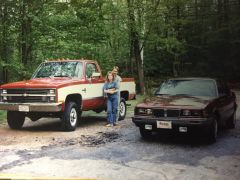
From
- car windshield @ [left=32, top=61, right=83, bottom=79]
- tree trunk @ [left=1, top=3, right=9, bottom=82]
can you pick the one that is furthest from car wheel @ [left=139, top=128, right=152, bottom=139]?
tree trunk @ [left=1, top=3, right=9, bottom=82]

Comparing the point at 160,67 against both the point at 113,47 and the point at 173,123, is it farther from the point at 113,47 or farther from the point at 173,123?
the point at 173,123

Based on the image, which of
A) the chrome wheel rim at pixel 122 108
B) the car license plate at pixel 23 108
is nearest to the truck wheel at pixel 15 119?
the car license plate at pixel 23 108

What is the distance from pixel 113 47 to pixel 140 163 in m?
23.7

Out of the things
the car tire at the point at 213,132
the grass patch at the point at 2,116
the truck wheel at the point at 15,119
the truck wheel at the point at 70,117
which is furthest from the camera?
the grass patch at the point at 2,116

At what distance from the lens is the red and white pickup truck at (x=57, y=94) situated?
12469 millimetres

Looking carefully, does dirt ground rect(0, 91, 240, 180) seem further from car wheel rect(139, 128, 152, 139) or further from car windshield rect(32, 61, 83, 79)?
car windshield rect(32, 61, 83, 79)

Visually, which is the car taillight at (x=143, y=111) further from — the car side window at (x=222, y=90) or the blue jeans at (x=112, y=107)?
the blue jeans at (x=112, y=107)

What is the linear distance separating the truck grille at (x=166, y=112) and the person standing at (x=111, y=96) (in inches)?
131

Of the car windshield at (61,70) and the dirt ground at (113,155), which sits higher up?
the car windshield at (61,70)

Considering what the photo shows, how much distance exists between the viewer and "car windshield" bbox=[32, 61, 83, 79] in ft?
45.4

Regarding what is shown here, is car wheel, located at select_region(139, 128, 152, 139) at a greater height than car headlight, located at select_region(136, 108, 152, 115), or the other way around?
car headlight, located at select_region(136, 108, 152, 115)

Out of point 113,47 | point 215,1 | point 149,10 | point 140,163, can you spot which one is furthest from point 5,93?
point 215,1

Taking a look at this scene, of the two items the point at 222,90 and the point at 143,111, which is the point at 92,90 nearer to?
the point at 143,111

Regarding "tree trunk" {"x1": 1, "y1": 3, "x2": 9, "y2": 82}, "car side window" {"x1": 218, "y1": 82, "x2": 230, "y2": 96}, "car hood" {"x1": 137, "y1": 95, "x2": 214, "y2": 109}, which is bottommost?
"car hood" {"x1": 137, "y1": 95, "x2": 214, "y2": 109}
